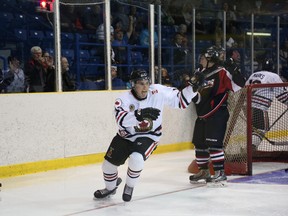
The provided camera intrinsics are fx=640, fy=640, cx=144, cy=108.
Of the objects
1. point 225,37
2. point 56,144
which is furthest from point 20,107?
point 225,37

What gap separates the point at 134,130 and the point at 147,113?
0.56ft

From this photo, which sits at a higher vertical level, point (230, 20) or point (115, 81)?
point (230, 20)

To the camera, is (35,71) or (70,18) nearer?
(35,71)

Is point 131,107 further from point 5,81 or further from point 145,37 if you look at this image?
point 145,37

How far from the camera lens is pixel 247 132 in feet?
18.5

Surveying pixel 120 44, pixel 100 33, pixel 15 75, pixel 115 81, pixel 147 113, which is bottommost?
pixel 147 113

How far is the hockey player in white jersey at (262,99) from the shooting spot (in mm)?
6305

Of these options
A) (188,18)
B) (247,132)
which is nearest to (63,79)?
(247,132)

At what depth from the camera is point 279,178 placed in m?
5.46

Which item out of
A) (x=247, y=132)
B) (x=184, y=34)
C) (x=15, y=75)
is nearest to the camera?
(x=247, y=132)

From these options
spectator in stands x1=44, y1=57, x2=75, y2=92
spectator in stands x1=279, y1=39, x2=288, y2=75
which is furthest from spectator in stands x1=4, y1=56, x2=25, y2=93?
spectator in stands x1=279, y1=39, x2=288, y2=75

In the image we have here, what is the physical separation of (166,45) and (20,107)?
260cm

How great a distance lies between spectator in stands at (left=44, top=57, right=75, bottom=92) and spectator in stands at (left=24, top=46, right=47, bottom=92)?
0.19 ft

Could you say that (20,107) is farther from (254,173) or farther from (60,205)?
(254,173)
